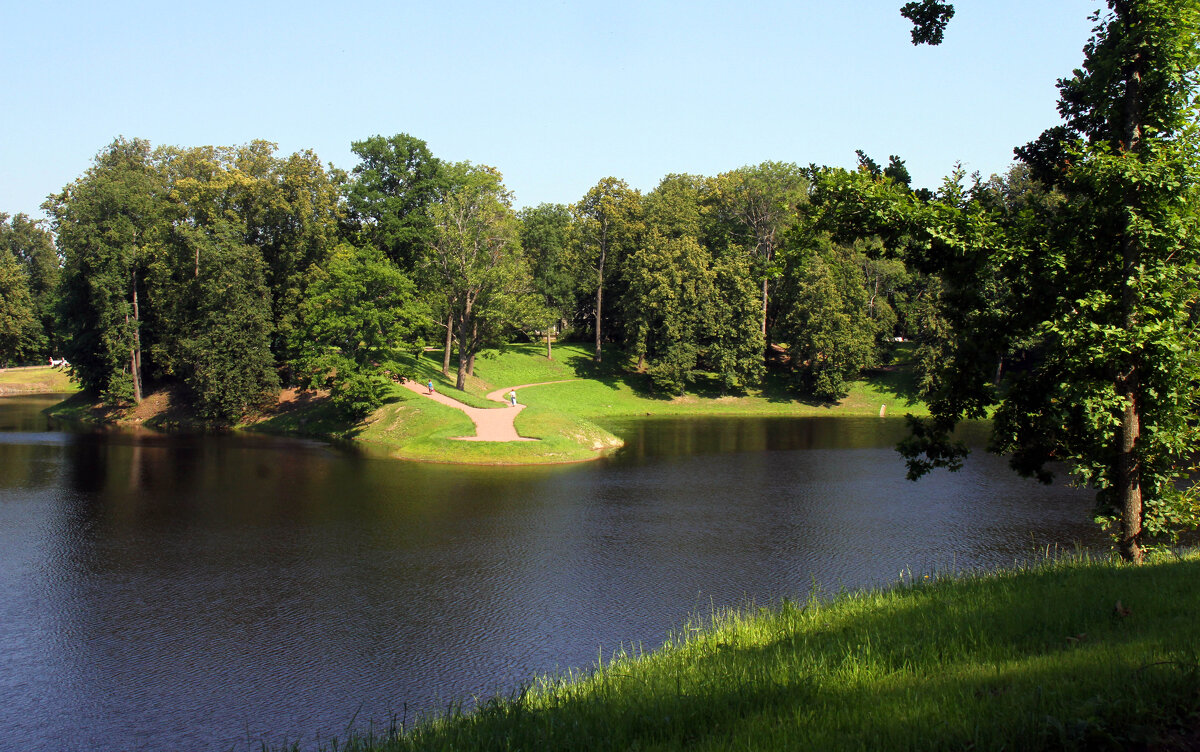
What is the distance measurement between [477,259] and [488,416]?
48.8 feet

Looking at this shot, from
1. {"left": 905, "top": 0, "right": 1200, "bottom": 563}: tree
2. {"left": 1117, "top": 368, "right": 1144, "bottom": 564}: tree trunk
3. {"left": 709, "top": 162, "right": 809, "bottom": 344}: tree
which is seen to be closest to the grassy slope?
{"left": 709, "top": 162, "right": 809, "bottom": 344}: tree

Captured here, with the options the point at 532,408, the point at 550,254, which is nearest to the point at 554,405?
the point at 532,408

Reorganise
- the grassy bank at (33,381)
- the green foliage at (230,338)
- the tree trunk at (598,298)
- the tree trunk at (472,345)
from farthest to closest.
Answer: the grassy bank at (33,381), the tree trunk at (598,298), the tree trunk at (472,345), the green foliage at (230,338)

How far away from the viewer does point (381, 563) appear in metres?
20.9

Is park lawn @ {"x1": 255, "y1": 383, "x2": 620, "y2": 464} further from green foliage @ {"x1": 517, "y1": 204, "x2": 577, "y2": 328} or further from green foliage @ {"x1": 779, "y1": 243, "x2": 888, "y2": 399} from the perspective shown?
green foliage @ {"x1": 517, "y1": 204, "x2": 577, "y2": 328}

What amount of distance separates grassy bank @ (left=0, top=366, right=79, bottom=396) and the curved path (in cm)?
4713

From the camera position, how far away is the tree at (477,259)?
54.4m

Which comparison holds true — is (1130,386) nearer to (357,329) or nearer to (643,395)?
(357,329)

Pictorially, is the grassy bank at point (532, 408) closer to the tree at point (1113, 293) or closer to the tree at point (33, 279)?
the tree at point (33, 279)

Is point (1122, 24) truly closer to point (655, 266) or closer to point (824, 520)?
point (824, 520)

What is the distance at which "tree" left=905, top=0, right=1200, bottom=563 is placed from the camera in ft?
37.1

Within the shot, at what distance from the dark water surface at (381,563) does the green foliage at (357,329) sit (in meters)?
8.00

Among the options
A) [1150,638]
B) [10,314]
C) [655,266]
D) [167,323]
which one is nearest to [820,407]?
[655,266]

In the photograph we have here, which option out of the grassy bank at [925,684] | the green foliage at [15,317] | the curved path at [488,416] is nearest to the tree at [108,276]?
the curved path at [488,416]
